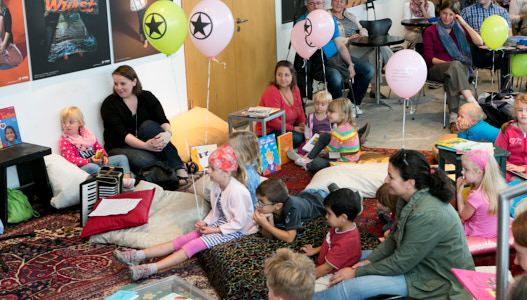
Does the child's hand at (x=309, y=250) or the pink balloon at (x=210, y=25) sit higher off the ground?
the pink balloon at (x=210, y=25)

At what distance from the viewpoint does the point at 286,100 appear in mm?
6125

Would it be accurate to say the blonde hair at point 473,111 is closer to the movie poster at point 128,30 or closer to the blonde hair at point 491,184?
the blonde hair at point 491,184

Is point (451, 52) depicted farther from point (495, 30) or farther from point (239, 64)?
point (239, 64)

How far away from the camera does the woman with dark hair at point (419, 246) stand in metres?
2.84

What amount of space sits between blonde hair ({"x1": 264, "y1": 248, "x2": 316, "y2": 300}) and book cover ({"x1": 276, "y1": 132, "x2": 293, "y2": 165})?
10.2 feet

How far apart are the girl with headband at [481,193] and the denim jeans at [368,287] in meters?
0.97

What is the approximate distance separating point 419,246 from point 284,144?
9.72ft

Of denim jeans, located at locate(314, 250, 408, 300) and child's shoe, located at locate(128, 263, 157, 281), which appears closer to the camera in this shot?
denim jeans, located at locate(314, 250, 408, 300)

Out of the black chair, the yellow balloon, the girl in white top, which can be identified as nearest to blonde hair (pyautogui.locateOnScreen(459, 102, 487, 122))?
the yellow balloon

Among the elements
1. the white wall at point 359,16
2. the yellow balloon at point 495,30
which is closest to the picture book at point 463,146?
the yellow balloon at point 495,30

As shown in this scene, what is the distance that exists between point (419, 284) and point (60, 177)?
2.99 meters

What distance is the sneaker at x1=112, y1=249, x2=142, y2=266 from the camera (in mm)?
3732

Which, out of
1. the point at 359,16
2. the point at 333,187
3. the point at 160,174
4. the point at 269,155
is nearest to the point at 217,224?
the point at 333,187

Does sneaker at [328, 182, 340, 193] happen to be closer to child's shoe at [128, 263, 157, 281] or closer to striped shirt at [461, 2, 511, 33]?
child's shoe at [128, 263, 157, 281]
